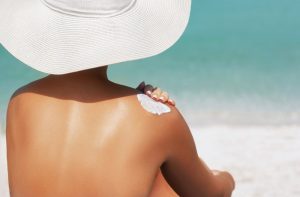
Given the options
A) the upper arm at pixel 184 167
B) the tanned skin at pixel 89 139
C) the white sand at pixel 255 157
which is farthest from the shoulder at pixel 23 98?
the white sand at pixel 255 157

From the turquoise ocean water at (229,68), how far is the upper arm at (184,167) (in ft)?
11.0

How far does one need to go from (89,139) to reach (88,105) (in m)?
0.08

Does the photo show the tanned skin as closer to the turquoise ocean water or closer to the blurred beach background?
the blurred beach background

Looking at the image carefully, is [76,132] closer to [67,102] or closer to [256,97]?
[67,102]

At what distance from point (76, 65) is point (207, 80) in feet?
14.8

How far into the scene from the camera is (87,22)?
1.43 m

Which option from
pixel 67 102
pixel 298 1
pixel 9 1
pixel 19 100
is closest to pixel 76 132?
pixel 67 102

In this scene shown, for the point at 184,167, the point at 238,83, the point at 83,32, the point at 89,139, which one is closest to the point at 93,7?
the point at 83,32

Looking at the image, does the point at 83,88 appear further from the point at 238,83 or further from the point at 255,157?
the point at 238,83

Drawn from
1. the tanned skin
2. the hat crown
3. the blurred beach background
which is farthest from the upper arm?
the blurred beach background

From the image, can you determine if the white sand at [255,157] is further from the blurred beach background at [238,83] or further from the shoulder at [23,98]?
the shoulder at [23,98]

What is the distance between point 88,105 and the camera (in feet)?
4.71

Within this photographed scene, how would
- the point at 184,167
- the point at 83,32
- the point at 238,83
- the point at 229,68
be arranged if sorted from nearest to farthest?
the point at 83,32
the point at 184,167
the point at 238,83
the point at 229,68

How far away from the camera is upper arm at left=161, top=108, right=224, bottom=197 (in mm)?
1491
